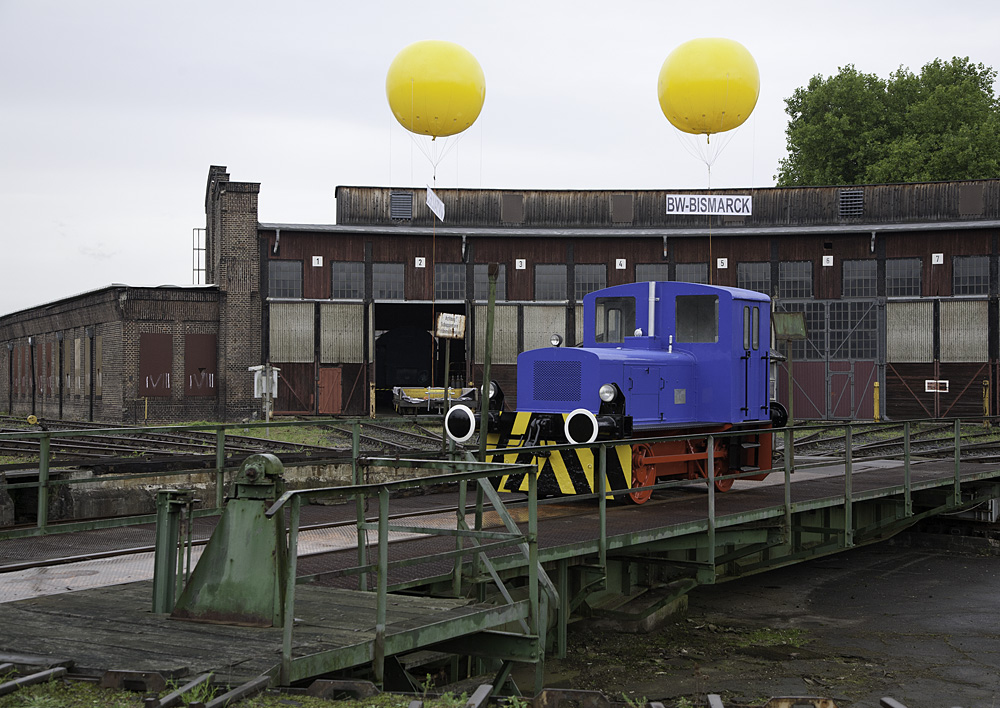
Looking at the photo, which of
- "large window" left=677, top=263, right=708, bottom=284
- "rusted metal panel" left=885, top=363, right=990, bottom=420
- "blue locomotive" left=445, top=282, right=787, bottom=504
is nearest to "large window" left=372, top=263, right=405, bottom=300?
"large window" left=677, top=263, right=708, bottom=284

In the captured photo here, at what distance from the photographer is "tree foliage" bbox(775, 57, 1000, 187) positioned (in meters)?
45.3

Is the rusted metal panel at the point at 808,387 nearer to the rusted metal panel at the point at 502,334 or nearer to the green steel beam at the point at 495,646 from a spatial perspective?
the rusted metal panel at the point at 502,334

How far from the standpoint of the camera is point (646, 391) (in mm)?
13227

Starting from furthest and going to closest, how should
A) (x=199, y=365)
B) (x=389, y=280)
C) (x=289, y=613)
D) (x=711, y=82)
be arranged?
(x=389, y=280) → (x=199, y=365) → (x=711, y=82) → (x=289, y=613)

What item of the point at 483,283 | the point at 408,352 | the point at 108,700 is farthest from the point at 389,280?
the point at 108,700

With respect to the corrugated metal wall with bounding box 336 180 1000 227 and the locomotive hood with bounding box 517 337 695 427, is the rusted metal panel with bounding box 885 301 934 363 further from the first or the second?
the locomotive hood with bounding box 517 337 695 427

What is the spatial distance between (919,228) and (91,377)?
28895 millimetres

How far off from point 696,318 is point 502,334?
20882 mm

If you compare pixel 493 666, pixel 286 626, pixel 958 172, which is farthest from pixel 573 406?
pixel 958 172

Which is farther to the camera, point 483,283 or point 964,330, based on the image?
point 483,283

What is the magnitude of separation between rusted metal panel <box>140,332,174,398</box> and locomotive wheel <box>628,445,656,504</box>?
23.9 m

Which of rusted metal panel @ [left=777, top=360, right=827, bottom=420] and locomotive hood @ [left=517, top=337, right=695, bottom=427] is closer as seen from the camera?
locomotive hood @ [left=517, top=337, right=695, bottom=427]

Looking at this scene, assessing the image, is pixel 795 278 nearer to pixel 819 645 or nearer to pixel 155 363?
pixel 155 363

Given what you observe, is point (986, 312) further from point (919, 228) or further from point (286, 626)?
point (286, 626)
